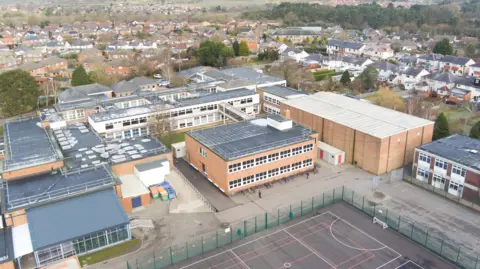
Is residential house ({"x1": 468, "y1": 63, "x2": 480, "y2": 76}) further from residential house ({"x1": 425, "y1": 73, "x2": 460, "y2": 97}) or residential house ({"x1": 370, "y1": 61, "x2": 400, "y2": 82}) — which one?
residential house ({"x1": 370, "y1": 61, "x2": 400, "y2": 82})

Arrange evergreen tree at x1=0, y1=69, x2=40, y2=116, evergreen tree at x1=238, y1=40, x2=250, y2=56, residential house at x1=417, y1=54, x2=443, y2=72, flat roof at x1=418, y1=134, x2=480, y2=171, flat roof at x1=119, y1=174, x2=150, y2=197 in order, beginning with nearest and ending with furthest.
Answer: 1. flat roof at x1=119, y1=174, x2=150, y2=197
2. flat roof at x1=418, y1=134, x2=480, y2=171
3. evergreen tree at x1=0, y1=69, x2=40, y2=116
4. residential house at x1=417, y1=54, x2=443, y2=72
5. evergreen tree at x1=238, y1=40, x2=250, y2=56

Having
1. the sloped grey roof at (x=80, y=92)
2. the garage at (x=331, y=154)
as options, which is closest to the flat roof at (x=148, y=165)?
the garage at (x=331, y=154)

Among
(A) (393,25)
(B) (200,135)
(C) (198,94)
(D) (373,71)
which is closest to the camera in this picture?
(B) (200,135)

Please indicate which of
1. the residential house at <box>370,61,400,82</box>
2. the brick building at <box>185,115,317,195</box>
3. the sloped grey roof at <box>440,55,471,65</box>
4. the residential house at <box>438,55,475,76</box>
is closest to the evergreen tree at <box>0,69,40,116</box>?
the brick building at <box>185,115,317,195</box>

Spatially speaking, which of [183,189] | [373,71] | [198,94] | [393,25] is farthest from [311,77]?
[393,25]

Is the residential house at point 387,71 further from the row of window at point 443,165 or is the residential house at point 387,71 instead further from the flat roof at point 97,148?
the flat roof at point 97,148

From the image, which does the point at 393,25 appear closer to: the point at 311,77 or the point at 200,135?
the point at 311,77
